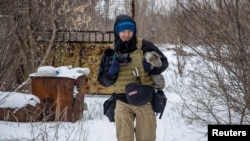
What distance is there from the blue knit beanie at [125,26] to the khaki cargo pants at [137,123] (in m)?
0.78

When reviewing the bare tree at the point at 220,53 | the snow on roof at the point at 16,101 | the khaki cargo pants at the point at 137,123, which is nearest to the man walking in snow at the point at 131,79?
the khaki cargo pants at the point at 137,123

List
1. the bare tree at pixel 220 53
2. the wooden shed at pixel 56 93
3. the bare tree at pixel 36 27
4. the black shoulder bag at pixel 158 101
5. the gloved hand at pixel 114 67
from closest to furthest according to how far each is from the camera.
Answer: the gloved hand at pixel 114 67
the black shoulder bag at pixel 158 101
the bare tree at pixel 220 53
the wooden shed at pixel 56 93
the bare tree at pixel 36 27

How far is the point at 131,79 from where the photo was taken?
438cm

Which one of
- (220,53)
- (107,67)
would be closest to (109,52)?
(107,67)

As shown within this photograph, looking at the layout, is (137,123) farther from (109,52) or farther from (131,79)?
(109,52)

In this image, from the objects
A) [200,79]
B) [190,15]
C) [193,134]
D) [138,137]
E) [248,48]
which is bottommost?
[193,134]

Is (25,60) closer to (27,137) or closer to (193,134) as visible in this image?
(27,137)

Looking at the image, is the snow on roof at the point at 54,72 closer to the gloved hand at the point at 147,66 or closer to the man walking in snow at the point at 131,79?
the man walking in snow at the point at 131,79

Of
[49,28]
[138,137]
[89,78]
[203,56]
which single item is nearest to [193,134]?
[203,56]

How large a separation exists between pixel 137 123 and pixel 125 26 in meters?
1.02

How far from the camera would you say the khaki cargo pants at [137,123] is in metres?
4.34

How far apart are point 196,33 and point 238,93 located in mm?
1036

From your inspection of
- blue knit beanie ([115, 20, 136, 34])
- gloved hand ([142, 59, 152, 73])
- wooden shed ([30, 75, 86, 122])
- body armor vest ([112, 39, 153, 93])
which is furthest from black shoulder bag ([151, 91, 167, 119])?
wooden shed ([30, 75, 86, 122])

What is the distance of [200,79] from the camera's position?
678 centimetres
